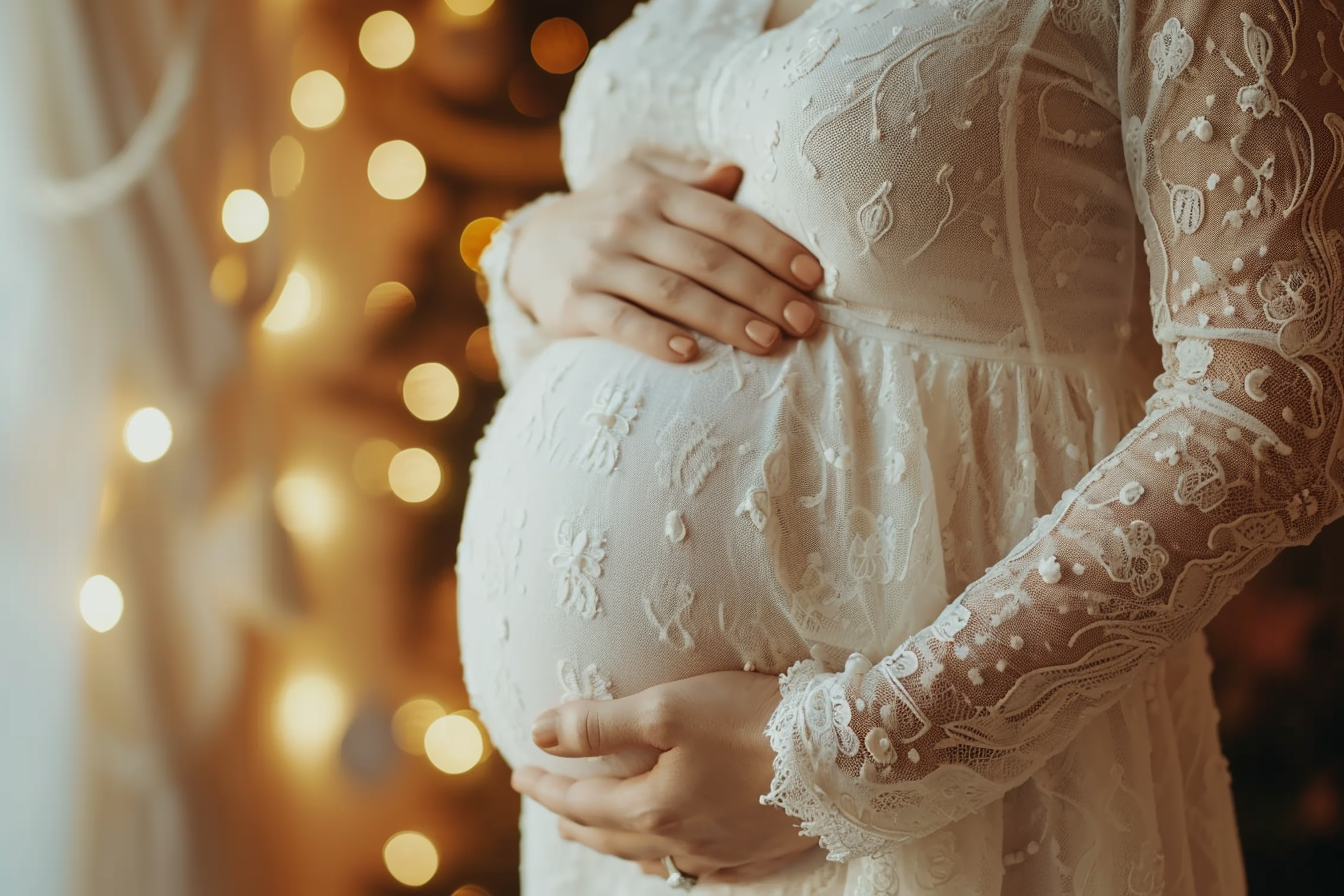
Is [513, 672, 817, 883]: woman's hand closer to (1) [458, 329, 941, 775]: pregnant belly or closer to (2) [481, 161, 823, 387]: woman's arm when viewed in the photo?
(1) [458, 329, 941, 775]: pregnant belly

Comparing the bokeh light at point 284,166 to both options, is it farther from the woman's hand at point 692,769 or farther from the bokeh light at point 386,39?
the woman's hand at point 692,769

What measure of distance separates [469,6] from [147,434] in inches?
35.4

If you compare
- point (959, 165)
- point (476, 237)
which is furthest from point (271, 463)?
point (959, 165)

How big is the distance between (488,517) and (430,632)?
1.03 m

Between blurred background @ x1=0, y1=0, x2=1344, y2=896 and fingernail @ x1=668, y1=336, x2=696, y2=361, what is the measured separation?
0.80 meters

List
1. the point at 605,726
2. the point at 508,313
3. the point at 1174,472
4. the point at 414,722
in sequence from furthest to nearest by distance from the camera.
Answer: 1. the point at 414,722
2. the point at 508,313
3. the point at 605,726
4. the point at 1174,472

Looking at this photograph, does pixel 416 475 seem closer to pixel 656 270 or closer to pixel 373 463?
pixel 373 463

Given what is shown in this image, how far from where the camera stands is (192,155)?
1342mm

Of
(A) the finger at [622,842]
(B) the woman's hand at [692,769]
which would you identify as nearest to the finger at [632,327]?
(B) the woman's hand at [692,769]

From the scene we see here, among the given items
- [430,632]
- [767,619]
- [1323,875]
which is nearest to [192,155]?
[430,632]

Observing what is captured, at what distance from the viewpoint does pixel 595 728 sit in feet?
2.55

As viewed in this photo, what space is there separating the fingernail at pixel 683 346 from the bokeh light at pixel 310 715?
→ 1.13 metres

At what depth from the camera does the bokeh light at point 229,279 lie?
1.41m

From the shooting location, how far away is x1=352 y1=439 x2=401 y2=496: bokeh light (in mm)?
1828
